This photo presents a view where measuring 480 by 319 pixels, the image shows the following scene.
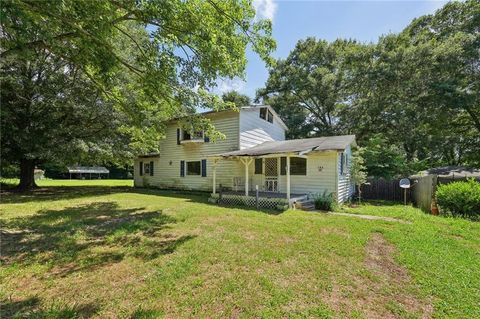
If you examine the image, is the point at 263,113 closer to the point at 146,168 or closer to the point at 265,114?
the point at 265,114

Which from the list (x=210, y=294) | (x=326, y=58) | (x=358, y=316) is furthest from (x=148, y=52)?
(x=326, y=58)

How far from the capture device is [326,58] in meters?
26.5

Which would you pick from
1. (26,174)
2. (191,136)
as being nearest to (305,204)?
(191,136)

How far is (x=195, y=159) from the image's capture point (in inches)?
706

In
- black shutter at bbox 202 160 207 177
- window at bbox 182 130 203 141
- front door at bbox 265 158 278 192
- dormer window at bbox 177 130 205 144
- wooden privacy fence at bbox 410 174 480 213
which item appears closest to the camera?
wooden privacy fence at bbox 410 174 480 213

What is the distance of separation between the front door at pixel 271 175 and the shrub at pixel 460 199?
24.1 feet

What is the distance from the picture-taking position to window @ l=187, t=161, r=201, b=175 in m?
17.9

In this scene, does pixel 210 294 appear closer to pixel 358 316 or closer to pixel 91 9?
pixel 358 316

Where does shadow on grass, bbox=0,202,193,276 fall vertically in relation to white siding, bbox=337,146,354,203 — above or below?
below

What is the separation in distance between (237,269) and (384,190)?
1370cm

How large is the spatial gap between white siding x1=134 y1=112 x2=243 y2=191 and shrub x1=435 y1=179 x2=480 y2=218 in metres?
10.2

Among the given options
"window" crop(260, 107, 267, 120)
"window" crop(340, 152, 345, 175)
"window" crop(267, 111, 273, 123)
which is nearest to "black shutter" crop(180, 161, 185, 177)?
"window" crop(260, 107, 267, 120)

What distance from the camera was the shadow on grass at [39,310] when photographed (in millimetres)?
3160

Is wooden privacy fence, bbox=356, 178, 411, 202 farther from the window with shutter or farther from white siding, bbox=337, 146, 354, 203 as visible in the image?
the window with shutter
